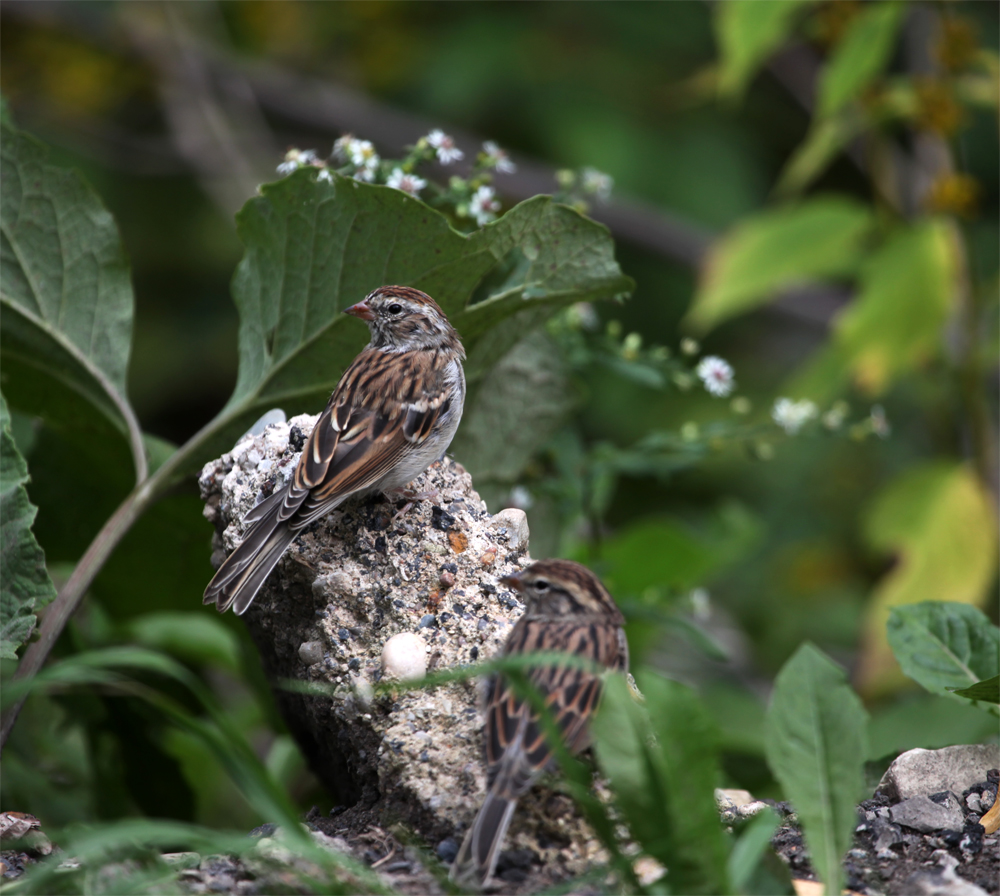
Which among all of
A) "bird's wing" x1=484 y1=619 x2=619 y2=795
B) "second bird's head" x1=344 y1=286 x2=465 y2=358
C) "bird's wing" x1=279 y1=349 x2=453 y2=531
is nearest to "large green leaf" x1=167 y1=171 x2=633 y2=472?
"second bird's head" x1=344 y1=286 x2=465 y2=358

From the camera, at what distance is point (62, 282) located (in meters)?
3.12

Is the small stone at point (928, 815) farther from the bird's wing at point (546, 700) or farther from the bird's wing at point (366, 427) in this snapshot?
the bird's wing at point (366, 427)

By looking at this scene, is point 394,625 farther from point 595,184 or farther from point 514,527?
point 595,184

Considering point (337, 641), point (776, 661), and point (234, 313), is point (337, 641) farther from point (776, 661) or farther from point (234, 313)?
point (234, 313)

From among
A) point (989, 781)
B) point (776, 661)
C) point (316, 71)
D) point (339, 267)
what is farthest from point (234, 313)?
point (989, 781)

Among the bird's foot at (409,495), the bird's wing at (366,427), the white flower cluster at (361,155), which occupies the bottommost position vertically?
the bird's foot at (409,495)

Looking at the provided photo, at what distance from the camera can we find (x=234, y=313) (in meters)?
8.73

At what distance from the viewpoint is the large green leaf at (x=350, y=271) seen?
2846mm

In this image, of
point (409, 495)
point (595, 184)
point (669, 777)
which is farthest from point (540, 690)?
point (595, 184)

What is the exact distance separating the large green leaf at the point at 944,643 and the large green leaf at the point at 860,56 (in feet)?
6.80

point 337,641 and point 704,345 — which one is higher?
point 704,345

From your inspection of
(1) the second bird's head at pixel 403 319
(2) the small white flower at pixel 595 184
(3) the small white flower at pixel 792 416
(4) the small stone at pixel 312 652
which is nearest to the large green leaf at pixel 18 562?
(4) the small stone at pixel 312 652

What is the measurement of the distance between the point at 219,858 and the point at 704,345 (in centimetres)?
708

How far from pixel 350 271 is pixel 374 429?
481mm
